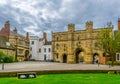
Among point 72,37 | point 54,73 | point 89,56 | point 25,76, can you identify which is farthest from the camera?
point 72,37

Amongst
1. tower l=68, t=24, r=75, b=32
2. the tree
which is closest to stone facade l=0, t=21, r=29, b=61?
tower l=68, t=24, r=75, b=32

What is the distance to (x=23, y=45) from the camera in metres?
96.3

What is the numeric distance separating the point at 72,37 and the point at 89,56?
1078 centimetres

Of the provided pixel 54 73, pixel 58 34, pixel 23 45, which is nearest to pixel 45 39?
pixel 23 45

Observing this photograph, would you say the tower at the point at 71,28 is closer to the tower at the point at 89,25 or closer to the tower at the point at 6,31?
the tower at the point at 89,25

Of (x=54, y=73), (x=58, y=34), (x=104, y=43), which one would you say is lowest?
(x=54, y=73)

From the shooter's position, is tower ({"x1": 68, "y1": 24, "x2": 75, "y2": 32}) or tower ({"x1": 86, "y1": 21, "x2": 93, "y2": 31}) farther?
tower ({"x1": 68, "y1": 24, "x2": 75, "y2": 32})

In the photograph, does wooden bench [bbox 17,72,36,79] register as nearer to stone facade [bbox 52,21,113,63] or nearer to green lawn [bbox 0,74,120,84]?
green lawn [bbox 0,74,120,84]

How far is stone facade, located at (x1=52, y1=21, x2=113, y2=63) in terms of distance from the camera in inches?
3063

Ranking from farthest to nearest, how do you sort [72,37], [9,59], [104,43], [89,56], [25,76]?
[72,37], [89,56], [9,59], [104,43], [25,76]

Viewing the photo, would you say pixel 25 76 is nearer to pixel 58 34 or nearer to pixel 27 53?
pixel 58 34

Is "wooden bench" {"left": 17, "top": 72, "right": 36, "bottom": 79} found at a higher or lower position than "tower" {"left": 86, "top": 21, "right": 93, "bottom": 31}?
lower

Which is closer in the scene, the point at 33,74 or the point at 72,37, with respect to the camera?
the point at 33,74

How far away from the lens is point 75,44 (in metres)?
82.6
